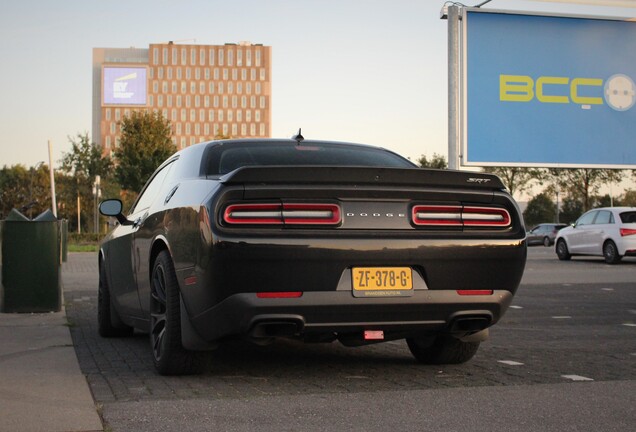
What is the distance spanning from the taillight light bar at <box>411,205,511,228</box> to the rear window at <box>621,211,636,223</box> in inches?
757

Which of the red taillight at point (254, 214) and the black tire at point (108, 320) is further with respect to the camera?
the black tire at point (108, 320)

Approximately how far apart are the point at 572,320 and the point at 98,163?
5176cm

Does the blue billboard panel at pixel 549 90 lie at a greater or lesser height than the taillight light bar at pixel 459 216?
greater

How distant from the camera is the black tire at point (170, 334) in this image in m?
5.46

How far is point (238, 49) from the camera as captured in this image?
177250 mm

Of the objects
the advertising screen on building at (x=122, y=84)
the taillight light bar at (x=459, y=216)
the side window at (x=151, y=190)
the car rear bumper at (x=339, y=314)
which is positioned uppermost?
the advertising screen on building at (x=122, y=84)

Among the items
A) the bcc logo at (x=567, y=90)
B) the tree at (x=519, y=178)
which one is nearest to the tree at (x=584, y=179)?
the tree at (x=519, y=178)

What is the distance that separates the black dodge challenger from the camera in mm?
4965

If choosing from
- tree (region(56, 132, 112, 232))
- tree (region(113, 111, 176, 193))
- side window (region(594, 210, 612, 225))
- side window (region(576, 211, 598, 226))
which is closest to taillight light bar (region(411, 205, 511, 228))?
side window (region(594, 210, 612, 225))

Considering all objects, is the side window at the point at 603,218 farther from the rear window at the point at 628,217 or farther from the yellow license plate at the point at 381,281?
the yellow license plate at the point at 381,281

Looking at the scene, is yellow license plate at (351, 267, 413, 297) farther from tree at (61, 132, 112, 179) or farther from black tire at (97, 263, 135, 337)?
tree at (61, 132, 112, 179)

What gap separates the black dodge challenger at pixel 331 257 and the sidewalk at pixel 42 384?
68 centimetres

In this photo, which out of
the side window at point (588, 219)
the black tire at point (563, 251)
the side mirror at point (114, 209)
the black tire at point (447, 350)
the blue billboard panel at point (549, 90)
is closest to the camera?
the black tire at point (447, 350)

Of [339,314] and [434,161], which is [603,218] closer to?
[339,314]
